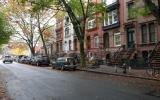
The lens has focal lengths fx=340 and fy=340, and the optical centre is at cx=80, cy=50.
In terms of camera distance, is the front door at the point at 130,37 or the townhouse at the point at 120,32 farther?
the front door at the point at 130,37

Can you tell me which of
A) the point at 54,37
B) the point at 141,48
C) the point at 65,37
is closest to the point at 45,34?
the point at 54,37

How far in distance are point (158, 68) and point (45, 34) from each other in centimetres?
4802

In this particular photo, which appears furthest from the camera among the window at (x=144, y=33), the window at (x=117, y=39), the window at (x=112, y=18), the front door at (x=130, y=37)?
the window at (x=112, y=18)

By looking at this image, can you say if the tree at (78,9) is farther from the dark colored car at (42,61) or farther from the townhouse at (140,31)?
the dark colored car at (42,61)

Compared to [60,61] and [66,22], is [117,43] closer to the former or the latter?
[60,61]

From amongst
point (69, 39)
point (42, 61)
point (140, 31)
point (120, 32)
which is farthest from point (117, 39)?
point (69, 39)

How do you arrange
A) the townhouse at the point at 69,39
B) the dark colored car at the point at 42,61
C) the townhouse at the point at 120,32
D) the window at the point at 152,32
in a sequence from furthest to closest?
the townhouse at the point at 69,39
the dark colored car at the point at 42,61
the townhouse at the point at 120,32
the window at the point at 152,32

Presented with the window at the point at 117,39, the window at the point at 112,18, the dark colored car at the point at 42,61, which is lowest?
the dark colored car at the point at 42,61

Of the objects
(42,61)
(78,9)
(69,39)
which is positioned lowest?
(42,61)

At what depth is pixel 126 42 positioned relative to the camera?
125 ft

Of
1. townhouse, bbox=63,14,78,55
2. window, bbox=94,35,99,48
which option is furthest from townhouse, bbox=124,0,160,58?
townhouse, bbox=63,14,78,55

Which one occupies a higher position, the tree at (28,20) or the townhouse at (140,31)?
the tree at (28,20)

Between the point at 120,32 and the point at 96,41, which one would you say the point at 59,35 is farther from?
the point at 120,32

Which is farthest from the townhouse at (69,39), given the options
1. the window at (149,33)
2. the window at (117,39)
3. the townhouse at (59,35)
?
the window at (149,33)
